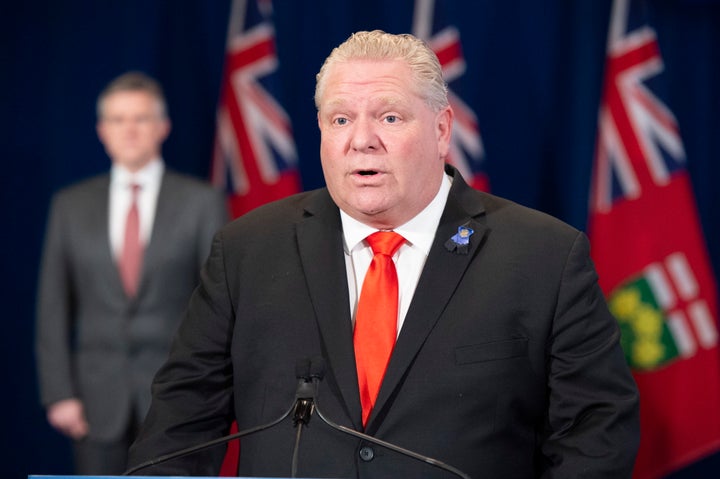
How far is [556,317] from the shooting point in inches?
82.5

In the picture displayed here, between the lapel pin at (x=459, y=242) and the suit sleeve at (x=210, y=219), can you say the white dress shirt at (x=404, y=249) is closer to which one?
the lapel pin at (x=459, y=242)

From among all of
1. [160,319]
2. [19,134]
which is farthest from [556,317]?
[19,134]

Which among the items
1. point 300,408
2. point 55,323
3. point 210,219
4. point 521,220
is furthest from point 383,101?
point 55,323

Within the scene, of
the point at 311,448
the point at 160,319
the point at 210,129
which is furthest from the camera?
the point at 210,129

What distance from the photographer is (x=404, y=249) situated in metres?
2.24

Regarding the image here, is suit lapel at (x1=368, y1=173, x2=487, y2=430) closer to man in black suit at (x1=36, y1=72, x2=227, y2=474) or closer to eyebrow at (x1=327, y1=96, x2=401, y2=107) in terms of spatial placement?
eyebrow at (x1=327, y1=96, x2=401, y2=107)

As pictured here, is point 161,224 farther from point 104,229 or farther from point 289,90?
point 289,90

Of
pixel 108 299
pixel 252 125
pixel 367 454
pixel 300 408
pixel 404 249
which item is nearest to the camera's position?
pixel 300 408

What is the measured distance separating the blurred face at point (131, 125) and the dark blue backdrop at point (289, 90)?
0.67 metres

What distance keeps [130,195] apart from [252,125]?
627 millimetres

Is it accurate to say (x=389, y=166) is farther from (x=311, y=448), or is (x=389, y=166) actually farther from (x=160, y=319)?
(x=160, y=319)

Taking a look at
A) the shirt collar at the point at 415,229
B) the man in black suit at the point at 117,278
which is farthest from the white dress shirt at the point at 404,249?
the man in black suit at the point at 117,278

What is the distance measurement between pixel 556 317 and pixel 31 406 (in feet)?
11.5

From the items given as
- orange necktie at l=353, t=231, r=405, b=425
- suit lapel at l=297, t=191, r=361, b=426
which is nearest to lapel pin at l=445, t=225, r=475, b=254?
orange necktie at l=353, t=231, r=405, b=425
